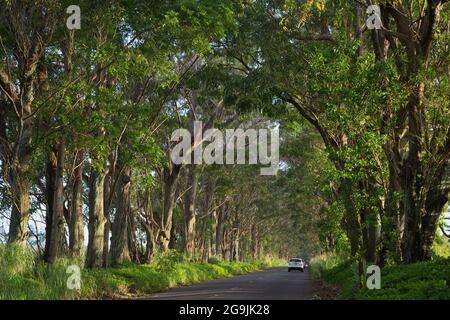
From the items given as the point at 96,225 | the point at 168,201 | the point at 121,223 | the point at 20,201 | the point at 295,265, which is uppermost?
the point at 168,201

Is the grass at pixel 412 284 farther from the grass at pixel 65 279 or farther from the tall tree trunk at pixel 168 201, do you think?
the tall tree trunk at pixel 168 201

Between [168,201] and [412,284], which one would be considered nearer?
[412,284]

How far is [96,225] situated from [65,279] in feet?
22.0

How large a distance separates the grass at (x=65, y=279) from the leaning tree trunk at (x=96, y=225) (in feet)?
3.08

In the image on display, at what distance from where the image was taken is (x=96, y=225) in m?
21.5

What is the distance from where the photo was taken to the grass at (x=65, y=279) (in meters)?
13.2

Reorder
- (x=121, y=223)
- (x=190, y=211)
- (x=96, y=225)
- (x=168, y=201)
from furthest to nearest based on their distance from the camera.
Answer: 1. (x=190, y=211)
2. (x=168, y=201)
3. (x=121, y=223)
4. (x=96, y=225)
